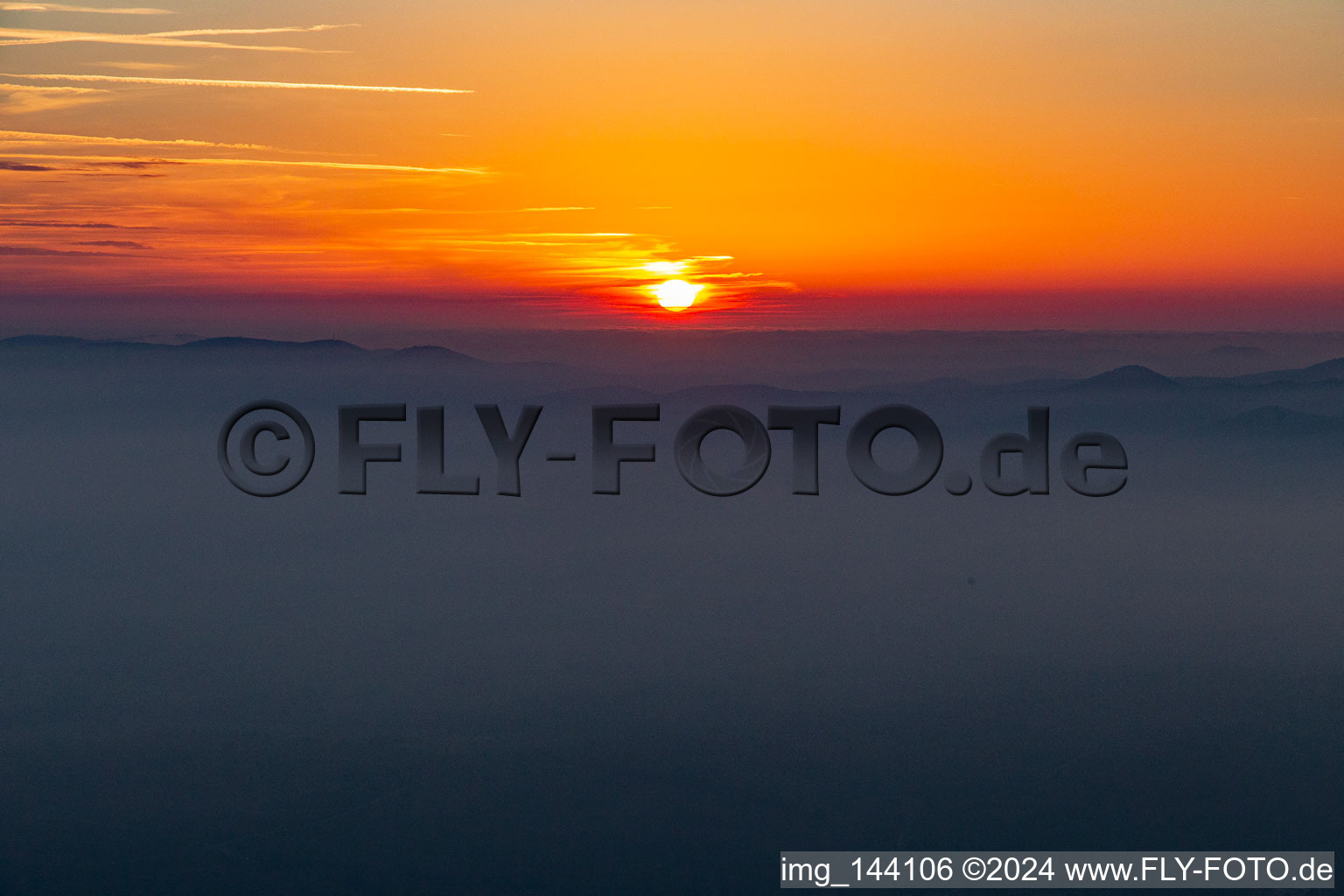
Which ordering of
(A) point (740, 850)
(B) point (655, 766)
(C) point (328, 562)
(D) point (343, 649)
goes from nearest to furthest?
(A) point (740, 850) < (B) point (655, 766) < (D) point (343, 649) < (C) point (328, 562)

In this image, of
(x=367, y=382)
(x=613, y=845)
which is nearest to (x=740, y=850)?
(x=613, y=845)

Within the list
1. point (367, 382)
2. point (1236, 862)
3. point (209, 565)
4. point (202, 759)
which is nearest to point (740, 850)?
point (1236, 862)

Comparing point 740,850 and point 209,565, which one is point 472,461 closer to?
point 209,565

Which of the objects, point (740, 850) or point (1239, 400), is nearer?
point (740, 850)

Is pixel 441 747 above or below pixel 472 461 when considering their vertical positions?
below

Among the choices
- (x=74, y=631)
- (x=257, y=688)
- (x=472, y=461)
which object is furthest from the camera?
(x=472, y=461)

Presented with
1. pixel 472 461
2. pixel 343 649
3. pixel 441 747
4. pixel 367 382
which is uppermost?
pixel 367 382
